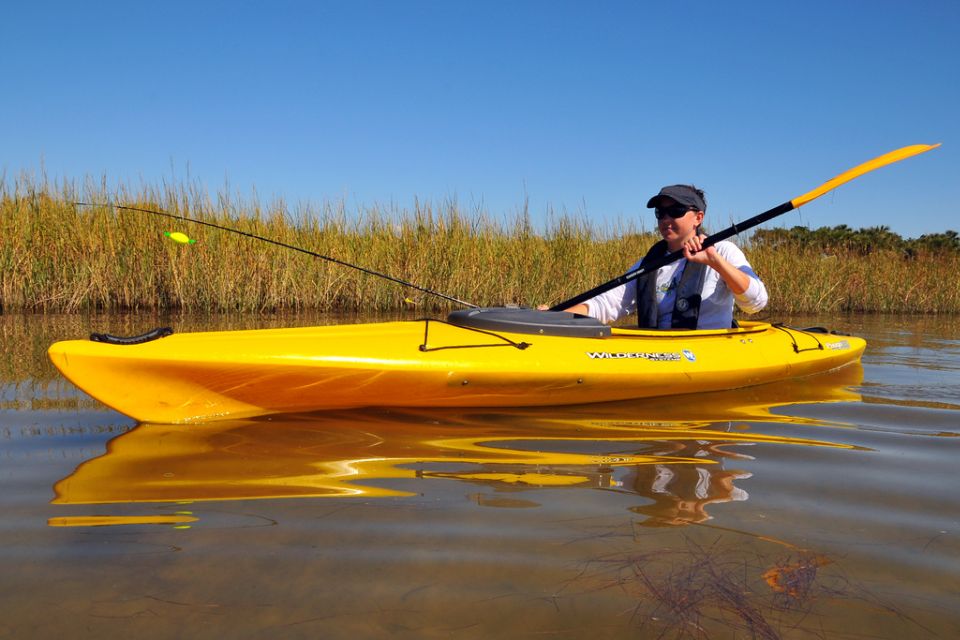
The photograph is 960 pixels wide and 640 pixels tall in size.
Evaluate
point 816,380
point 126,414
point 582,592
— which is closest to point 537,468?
point 582,592

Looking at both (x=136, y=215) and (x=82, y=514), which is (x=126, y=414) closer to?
(x=82, y=514)

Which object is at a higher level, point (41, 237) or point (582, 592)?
point (41, 237)

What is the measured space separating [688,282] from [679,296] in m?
0.10

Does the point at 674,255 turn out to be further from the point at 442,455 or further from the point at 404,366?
the point at 442,455

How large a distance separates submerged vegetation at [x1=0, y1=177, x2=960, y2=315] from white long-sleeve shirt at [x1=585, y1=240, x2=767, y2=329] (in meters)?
4.12

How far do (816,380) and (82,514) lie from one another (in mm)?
3885

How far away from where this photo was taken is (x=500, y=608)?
137 centimetres

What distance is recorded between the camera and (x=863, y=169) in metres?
4.30

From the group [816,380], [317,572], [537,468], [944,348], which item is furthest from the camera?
[944,348]

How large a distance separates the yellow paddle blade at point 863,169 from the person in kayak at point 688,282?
1.61 feet

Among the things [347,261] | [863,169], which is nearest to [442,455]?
[863,169]

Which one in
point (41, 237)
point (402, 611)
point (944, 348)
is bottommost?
point (402, 611)

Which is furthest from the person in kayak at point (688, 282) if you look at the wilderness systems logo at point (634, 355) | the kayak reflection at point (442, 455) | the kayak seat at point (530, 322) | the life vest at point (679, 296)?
the kayak reflection at point (442, 455)

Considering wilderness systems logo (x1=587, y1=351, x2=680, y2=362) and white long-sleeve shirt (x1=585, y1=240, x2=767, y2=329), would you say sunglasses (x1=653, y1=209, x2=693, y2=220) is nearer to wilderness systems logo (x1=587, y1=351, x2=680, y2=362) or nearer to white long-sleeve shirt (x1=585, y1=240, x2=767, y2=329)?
white long-sleeve shirt (x1=585, y1=240, x2=767, y2=329)
